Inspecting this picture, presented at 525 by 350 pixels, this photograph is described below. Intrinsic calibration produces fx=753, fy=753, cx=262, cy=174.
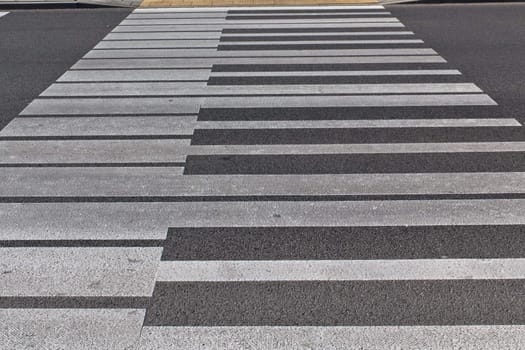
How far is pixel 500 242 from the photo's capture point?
5.03 metres

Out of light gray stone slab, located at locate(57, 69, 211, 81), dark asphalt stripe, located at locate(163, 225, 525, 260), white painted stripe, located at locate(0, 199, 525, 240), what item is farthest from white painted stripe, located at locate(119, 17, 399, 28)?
dark asphalt stripe, located at locate(163, 225, 525, 260)

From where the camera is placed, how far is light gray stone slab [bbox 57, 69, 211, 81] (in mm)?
9859

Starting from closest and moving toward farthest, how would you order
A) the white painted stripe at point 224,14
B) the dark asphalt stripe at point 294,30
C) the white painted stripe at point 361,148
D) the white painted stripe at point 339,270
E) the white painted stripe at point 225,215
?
the white painted stripe at point 339,270
the white painted stripe at point 225,215
the white painted stripe at point 361,148
the dark asphalt stripe at point 294,30
the white painted stripe at point 224,14

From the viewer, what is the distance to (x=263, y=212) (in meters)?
5.59

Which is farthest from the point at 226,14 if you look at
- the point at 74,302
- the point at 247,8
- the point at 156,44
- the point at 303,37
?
the point at 74,302

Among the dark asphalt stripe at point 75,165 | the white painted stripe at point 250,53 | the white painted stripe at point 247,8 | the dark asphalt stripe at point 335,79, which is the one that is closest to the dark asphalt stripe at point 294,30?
the white painted stripe at point 250,53

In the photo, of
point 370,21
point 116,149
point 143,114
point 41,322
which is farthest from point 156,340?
point 370,21

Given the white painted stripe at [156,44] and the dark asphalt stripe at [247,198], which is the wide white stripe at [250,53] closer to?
the white painted stripe at [156,44]

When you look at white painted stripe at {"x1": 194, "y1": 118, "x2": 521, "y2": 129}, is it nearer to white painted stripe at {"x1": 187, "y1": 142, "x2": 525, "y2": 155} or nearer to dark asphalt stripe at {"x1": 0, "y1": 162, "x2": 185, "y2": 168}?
white painted stripe at {"x1": 187, "y1": 142, "x2": 525, "y2": 155}

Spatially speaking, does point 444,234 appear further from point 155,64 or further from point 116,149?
point 155,64

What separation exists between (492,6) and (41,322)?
44.7 ft

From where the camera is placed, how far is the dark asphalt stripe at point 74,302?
4.29m

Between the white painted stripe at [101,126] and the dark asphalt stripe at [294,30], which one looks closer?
the white painted stripe at [101,126]

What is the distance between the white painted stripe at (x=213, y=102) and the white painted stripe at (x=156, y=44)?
338 cm
